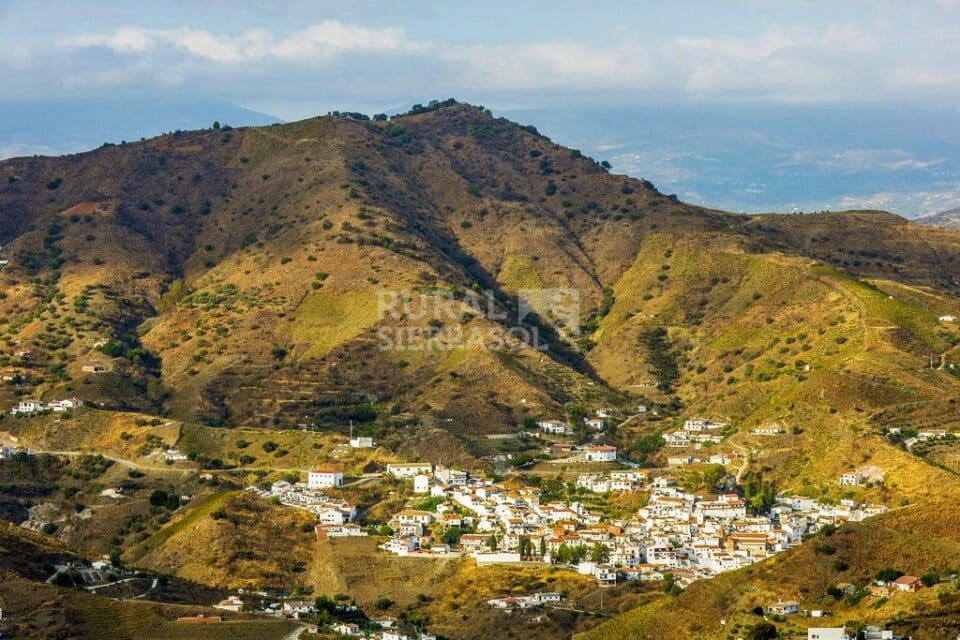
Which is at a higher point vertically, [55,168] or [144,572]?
[55,168]

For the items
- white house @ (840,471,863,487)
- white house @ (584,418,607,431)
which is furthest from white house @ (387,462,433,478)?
white house @ (840,471,863,487)

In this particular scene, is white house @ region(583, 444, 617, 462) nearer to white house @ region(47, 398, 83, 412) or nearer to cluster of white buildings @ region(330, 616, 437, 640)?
cluster of white buildings @ region(330, 616, 437, 640)

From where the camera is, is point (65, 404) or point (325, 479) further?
point (65, 404)

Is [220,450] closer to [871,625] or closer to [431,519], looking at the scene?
[431,519]

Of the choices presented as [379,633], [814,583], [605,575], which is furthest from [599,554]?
[814,583]

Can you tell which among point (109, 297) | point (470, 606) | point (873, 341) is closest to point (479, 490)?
point (470, 606)

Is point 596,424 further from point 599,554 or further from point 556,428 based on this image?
point 599,554

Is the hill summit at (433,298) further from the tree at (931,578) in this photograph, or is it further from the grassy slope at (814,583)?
the tree at (931,578)
